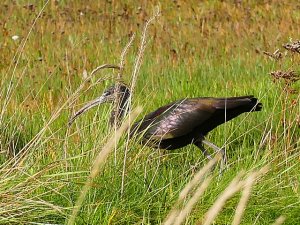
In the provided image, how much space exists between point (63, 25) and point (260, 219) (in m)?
6.34

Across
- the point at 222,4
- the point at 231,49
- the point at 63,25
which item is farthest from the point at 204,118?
the point at 222,4

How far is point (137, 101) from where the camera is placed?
6.32 meters

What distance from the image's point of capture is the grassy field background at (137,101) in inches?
165

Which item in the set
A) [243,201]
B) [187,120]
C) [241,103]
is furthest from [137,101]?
[243,201]

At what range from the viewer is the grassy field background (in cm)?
418

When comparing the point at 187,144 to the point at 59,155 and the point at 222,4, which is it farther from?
the point at 222,4

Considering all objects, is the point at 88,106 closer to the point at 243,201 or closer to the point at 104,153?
the point at 104,153

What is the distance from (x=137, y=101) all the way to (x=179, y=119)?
29.1 inches

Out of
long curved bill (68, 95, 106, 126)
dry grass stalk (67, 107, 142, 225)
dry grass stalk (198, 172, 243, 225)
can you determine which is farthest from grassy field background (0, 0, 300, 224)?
dry grass stalk (198, 172, 243, 225)

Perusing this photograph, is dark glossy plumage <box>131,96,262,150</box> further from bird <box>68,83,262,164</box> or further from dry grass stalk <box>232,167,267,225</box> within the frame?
dry grass stalk <box>232,167,267,225</box>

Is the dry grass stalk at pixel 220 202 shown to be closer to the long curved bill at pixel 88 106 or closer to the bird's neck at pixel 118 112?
the bird's neck at pixel 118 112

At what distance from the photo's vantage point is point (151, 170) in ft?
15.5

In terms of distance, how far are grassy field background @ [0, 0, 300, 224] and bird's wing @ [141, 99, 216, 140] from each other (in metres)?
0.16

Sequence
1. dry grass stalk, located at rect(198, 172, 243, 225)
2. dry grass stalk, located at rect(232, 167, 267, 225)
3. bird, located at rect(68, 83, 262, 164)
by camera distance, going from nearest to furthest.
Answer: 1. dry grass stalk, located at rect(198, 172, 243, 225)
2. dry grass stalk, located at rect(232, 167, 267, 225)
3. bird, located at rect(68, 83, 262, 164)
